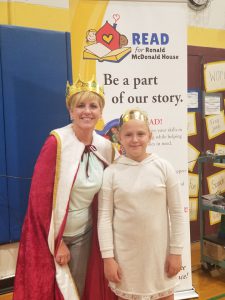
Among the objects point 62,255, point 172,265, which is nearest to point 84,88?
point 62,255

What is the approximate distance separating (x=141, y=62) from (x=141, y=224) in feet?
3.90

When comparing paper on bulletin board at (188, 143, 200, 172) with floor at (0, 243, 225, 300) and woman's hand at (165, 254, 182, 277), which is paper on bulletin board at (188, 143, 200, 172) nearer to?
floor at (0, 243, 225, 300)

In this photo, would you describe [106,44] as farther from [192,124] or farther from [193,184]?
[193,184]

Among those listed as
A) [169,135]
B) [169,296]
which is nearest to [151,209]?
[169,296]

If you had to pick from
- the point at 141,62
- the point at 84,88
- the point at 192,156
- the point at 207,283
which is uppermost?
the point at 141,62

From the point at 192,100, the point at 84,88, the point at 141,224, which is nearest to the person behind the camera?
the point at 141,224

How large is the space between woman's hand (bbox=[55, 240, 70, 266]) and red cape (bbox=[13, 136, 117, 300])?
0.12 ft

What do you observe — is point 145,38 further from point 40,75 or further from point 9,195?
point 9,195

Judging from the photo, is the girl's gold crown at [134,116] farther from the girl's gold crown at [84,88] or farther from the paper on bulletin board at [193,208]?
the paper on bulletin board at [193,208]

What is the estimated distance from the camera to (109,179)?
4.97ft

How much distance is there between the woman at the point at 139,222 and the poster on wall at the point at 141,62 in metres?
0.76

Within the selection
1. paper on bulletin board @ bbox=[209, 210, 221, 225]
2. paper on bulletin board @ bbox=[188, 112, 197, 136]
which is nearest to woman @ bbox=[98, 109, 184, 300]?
paper on bulletin board @ bbox=[188, 112, 197, 136]

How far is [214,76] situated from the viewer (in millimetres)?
3426

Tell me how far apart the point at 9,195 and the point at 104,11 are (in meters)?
1.28
